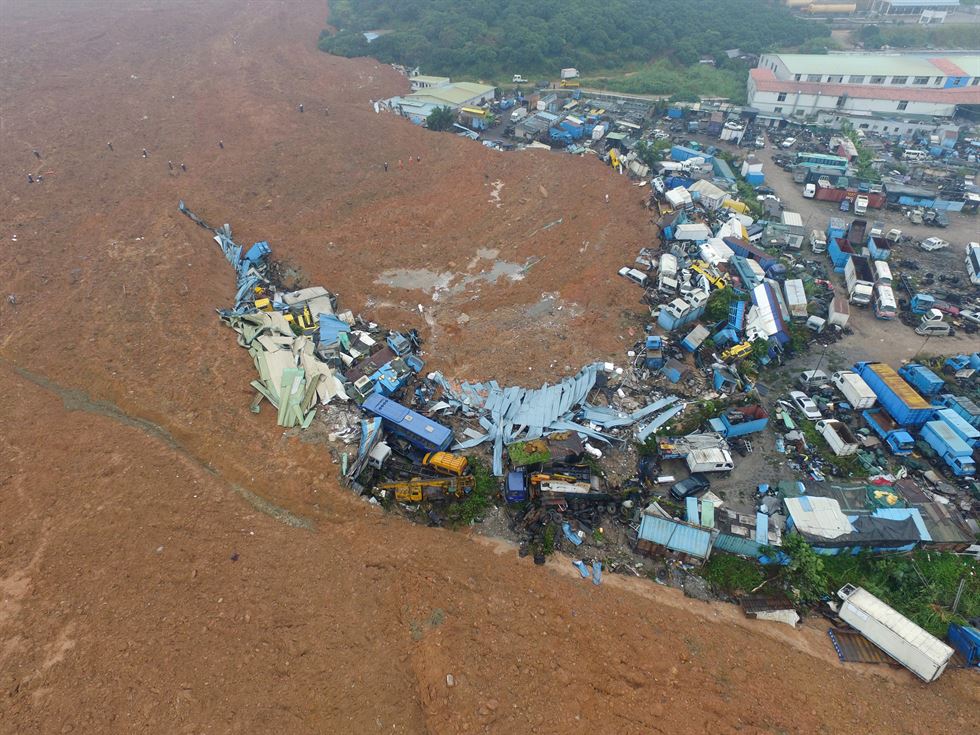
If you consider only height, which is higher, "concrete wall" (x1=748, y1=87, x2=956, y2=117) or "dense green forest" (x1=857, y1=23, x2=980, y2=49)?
"dense green forest" (x1=857, y1=23, x2=980, y2=49)

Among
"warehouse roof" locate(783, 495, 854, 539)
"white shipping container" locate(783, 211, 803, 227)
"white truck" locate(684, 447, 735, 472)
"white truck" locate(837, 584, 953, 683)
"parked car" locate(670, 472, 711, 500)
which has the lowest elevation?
"white truck" locate(837, 584, 953, 683)

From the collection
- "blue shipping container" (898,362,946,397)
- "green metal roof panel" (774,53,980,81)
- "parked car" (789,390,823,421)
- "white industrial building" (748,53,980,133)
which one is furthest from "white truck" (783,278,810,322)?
"green metal roof panel" (774,53,980,81)

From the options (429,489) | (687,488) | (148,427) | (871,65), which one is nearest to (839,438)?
(687,488)

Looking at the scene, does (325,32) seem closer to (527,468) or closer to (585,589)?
(527,468)

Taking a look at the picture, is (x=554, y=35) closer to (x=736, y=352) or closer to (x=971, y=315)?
(x=971, y=315)

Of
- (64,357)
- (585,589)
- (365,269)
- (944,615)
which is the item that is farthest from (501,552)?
(64,357)

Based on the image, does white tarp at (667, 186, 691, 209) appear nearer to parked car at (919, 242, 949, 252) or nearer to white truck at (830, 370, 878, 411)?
parked car at (919, 242, 949, 252)

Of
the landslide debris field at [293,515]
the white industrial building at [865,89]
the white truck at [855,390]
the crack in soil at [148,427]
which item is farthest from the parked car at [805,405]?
the white industrial building at [865,89]
